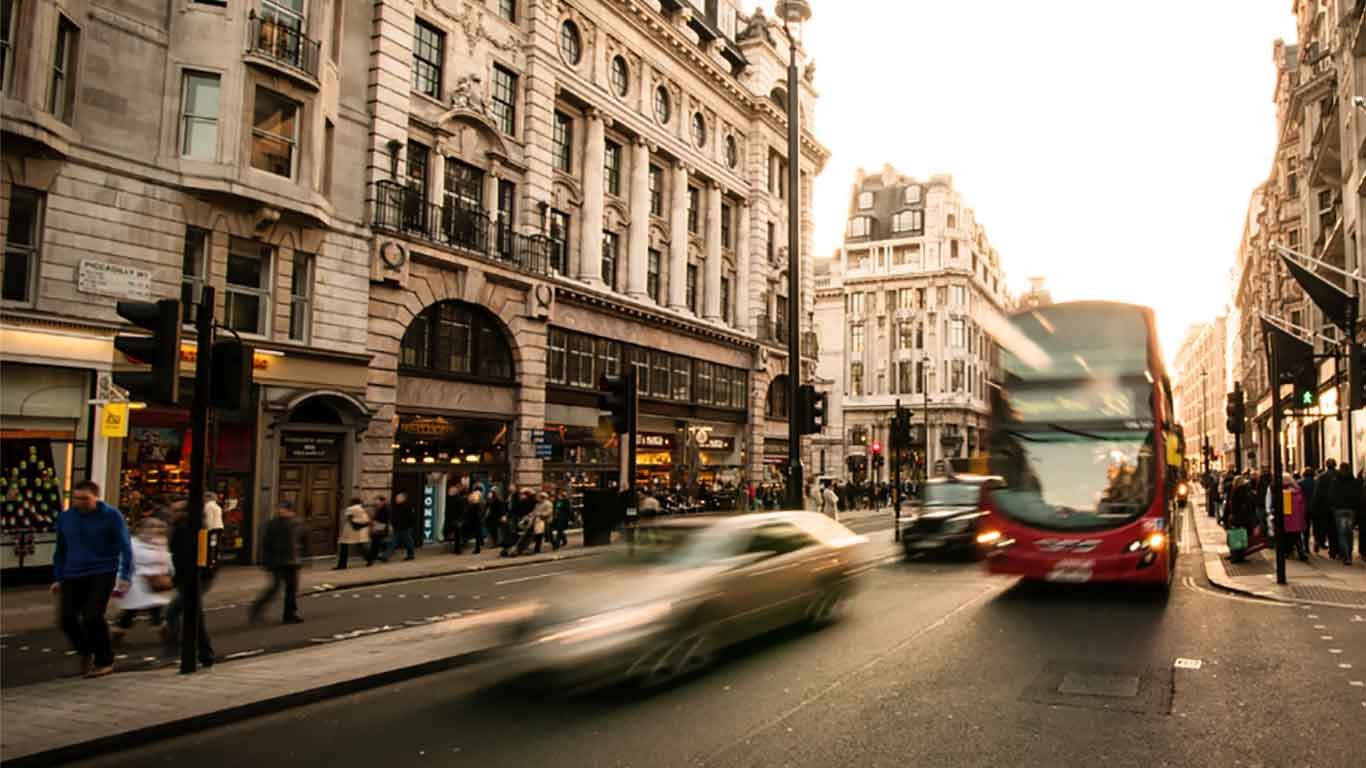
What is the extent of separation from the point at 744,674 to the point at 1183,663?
13.9ft

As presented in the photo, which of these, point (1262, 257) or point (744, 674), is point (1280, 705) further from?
point (1262, 257)

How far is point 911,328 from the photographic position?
296 ft

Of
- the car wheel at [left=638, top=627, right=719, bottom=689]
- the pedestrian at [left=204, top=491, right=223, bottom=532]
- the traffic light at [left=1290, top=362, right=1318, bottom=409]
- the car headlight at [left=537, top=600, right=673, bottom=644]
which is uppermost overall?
the traffic light at [left=1290, top=362, right=1318, bottom=409]

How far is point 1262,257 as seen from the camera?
58.9 metres


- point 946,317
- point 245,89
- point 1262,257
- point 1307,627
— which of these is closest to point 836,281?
point 946,317

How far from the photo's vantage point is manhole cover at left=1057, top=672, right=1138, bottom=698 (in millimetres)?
8305

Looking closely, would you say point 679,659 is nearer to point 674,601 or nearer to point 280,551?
point 674,601

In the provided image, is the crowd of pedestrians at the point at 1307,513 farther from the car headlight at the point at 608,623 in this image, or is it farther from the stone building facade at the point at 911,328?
the stone building facade at the point at 911,328

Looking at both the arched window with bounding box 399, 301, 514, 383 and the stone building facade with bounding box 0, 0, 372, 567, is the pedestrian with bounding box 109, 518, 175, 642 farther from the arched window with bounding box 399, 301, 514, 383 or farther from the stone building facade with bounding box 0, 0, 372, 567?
the arched window with bounding box 399, 301, 514, 383

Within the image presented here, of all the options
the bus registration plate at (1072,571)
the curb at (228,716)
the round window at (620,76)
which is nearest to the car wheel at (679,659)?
the curb at (228,716)

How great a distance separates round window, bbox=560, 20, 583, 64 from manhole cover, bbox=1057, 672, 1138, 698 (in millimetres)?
27449

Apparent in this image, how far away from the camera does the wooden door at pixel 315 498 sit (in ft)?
73.0

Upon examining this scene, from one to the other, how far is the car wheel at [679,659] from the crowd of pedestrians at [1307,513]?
13.1 meters

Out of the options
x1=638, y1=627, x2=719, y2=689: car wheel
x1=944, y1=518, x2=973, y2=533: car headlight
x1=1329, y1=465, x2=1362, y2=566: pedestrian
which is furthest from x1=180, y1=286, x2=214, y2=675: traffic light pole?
x1=1329, y1=465, x2=1362, y2=566: pedestrian
